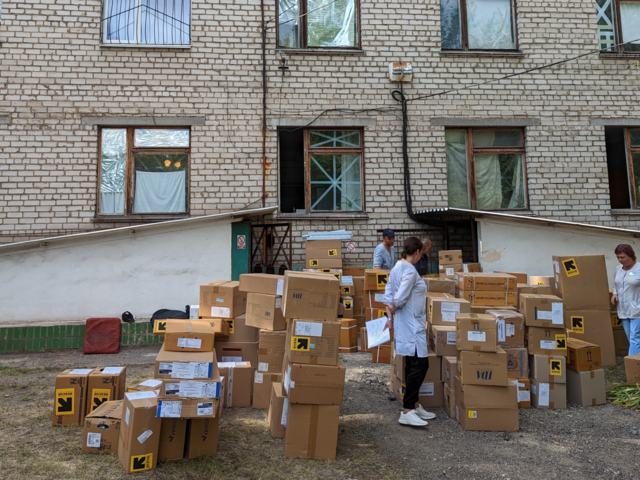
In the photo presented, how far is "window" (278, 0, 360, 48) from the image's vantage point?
30.4ft

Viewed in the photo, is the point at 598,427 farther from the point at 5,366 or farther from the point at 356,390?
the point at 5,366

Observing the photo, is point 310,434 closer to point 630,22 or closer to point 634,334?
point 634,334

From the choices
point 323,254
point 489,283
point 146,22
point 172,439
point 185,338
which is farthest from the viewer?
point 146,22

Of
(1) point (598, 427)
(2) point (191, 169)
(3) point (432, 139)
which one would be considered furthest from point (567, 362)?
(2) point (191, 169)

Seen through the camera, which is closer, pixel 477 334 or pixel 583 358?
pixel 477 334

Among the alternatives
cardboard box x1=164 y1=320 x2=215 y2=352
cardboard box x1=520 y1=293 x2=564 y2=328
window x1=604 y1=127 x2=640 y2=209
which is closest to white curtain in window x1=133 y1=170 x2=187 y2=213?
cardboard box x1=164 y1=320 x2=215 y2=352

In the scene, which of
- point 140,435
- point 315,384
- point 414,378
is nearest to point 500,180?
point 414,378

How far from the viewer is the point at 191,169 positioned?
873cm

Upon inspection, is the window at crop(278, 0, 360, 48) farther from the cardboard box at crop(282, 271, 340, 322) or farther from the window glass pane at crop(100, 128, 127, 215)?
the cardboard box at crop(282, 271, 340, 322)

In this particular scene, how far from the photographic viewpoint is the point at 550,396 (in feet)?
15.4

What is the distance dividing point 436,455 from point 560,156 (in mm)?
7674

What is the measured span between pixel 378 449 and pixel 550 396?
2.11m

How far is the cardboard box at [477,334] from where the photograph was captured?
4.25m

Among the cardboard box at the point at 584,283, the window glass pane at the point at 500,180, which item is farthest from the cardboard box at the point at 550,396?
the window glass pane at the point at 500,180
